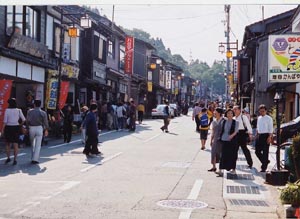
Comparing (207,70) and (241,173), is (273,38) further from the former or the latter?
(207,70)

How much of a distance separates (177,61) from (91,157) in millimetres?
75305

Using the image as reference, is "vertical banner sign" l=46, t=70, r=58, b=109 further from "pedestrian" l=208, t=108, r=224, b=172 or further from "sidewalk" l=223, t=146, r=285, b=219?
"sidewalk" l=223, t=146, r=285, b=219

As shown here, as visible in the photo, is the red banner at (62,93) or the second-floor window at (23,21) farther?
the red banner at (62,93)

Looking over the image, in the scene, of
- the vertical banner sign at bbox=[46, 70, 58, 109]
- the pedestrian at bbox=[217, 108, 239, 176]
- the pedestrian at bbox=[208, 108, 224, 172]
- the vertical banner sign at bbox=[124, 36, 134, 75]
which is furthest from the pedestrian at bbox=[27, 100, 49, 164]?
the vertical banner sign at bbox=[124, 36, 134, 75]

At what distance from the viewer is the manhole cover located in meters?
8.36

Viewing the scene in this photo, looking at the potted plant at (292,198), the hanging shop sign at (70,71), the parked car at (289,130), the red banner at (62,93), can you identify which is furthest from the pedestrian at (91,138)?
the hanging shop sign at (70,71)

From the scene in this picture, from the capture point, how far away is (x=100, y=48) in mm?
37031

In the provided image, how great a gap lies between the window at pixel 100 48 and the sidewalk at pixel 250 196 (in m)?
24.2

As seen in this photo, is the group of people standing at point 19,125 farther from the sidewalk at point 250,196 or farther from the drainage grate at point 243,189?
the drainage grate at point 243,189

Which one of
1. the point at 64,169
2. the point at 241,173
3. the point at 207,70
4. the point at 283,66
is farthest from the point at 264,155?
the point at 207,70

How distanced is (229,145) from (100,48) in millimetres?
26414

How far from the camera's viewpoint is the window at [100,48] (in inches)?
1400

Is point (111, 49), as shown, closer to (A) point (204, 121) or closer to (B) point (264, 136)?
(A) point (204, 121)

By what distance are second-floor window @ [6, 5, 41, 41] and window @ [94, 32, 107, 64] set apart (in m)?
10.8
